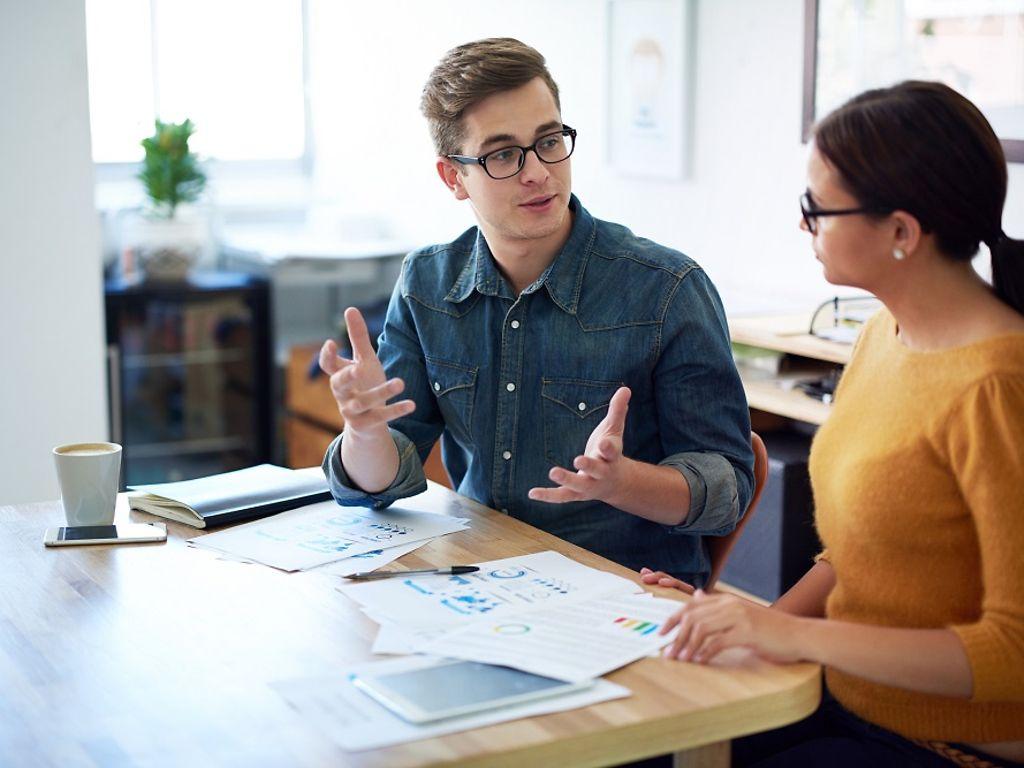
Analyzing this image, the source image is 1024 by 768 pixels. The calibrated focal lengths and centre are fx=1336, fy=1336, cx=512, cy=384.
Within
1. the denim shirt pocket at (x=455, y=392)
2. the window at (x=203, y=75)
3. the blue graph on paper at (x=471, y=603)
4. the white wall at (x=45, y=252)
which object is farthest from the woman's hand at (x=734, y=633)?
the window at (x=203, y=75)

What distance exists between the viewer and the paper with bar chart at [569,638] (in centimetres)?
122

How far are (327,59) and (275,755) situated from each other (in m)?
4.06

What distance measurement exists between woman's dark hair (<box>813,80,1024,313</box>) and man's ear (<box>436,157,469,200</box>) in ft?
2.47

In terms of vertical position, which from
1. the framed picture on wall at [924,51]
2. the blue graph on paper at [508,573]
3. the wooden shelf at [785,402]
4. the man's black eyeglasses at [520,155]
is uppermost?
the framed picture on wall at [924,51]

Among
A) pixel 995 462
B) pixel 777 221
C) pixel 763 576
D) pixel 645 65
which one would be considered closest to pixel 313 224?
pixel 645 65

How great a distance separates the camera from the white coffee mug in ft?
5.56

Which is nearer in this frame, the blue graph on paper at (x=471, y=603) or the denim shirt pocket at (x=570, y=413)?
the blue graph on paper at (x=471, y=603)

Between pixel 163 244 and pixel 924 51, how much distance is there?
7.99 feet

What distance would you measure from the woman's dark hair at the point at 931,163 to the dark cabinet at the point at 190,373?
3.08 meters

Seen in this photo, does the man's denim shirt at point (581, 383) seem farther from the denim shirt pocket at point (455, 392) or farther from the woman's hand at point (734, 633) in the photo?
the woman's hand at point (734, 633)

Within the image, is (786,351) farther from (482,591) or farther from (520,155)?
(482,591)

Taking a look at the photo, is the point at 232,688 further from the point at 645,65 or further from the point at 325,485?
the point at 645,65

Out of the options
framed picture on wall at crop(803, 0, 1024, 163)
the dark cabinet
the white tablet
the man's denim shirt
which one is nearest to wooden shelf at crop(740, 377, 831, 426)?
framed picture on wall at crop(803, 0, 1024, 163)

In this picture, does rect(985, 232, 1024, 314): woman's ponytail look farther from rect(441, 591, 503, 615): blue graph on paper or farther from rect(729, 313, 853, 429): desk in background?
rect(729, 313, 853, 429): desk in background
